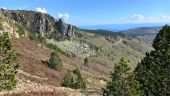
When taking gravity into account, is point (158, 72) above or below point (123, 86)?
above

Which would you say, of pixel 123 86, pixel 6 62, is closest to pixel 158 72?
pixel 123 86

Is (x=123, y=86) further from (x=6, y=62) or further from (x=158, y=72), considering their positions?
(x=6, y=62)

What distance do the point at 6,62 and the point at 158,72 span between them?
13.0 meters

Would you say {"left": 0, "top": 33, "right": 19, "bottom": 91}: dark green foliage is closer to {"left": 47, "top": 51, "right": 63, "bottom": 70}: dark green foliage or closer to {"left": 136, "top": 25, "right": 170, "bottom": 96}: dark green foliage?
{"left": 136, "top": 25, "right": 170, "bottom": 96}: dark green foliage

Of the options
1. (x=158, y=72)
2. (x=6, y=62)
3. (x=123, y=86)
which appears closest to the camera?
(x=123, y=86)

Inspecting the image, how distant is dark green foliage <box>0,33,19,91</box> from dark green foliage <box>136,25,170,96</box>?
1102 centimetres

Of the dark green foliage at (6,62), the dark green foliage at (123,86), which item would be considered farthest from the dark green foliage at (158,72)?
the dark green foliage at (6,62)

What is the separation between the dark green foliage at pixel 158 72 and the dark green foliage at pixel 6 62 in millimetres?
11021

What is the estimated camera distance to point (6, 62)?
31.6 m

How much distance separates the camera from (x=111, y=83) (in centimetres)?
2880

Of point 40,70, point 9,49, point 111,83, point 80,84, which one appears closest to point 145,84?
point 111,83

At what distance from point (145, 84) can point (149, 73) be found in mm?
1042

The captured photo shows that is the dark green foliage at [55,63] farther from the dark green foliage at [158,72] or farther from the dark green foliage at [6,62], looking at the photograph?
the dark green foliage at [158,72]

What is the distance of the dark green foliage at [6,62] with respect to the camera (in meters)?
30.6
